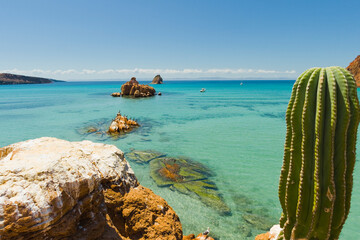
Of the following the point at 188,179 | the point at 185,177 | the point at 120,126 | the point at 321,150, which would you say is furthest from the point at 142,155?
the point at 321,150

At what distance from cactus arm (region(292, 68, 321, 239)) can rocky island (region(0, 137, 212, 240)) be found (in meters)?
3.08

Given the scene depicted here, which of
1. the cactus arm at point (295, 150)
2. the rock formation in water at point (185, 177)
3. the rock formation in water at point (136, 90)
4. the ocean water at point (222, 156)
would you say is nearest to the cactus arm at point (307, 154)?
the cactus arm at point (295, 150)

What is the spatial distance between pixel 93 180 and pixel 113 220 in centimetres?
157

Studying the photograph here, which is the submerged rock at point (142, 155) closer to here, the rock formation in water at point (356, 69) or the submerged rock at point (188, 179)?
the submerged rock at point (188, 179)

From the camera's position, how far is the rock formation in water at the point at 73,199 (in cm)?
305

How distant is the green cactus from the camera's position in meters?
3.20

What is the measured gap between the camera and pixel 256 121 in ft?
84.1

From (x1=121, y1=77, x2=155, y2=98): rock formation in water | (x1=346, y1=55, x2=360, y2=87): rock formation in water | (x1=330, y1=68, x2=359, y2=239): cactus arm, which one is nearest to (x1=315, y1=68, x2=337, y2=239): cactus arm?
(x1=330, y1=68, x2=359, y2=239): cactus arm

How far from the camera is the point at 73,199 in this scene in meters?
3.61

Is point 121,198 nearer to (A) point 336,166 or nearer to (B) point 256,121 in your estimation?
(A) point 336,166

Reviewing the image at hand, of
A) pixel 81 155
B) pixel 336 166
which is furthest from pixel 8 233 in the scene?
pixel 336 166

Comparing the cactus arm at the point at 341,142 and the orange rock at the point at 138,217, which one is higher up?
the cactus arm at the point at 341,142

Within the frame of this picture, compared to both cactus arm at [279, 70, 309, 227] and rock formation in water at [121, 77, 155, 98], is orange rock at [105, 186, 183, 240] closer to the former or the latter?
cactus arm at [279, 70, 309, 227]

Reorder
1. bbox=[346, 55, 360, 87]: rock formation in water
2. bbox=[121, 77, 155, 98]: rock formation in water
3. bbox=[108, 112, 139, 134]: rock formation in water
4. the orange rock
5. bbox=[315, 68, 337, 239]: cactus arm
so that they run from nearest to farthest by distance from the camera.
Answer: bbox=[315, 68, 337, 239]: cactus arm → the orange rock → bbox=[108, 112, 139, 134]: rock formation in water → bbox=[121, 77, 155, 98]: rock formation in water → bbox=[346, 55, 360, 87]: rock formation in water
